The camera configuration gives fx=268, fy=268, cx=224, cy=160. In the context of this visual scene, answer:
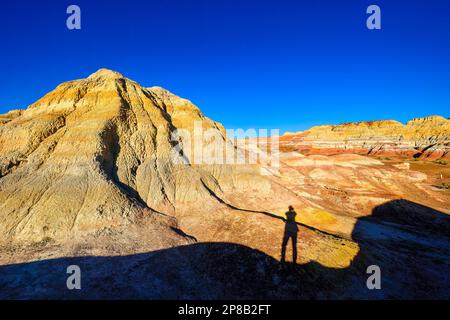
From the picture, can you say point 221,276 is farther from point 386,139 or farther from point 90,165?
point 386,139

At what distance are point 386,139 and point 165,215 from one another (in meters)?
103

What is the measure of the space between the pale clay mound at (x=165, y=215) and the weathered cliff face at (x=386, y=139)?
61853mm

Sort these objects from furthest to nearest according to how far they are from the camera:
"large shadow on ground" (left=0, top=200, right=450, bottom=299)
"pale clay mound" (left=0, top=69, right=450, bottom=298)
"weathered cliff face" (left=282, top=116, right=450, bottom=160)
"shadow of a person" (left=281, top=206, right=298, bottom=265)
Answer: "weathered cliff face" (left=282, top=116, right=450, bottom=160) → "shadow of a person" (left=281, top=206, right=298, bottom=265) → "pale clay mound" (left=0, top=69, right=450, bottom=298) → "large shadow on ground" (left=0, top=200, right=450, bottom=299)

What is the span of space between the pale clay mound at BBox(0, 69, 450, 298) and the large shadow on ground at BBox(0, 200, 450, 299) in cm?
8

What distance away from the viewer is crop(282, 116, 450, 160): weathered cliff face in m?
85.2

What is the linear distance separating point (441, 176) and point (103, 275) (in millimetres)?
59366

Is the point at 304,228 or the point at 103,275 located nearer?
the point at 103,275

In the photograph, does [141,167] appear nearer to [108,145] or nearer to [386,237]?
[108,145]

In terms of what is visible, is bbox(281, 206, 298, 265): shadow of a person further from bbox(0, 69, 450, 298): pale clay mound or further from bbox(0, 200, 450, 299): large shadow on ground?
bbox(0, 200, 450, 299): large shadow on ground

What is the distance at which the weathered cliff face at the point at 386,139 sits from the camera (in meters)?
85.2

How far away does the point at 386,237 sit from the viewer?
1984 cm

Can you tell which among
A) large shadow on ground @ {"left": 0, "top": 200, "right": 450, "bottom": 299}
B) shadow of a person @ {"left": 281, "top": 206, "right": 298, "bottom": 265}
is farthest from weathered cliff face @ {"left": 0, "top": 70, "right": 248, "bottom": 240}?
shadow of a person @ {"left": 281, "top": 206, "right": 298, "bottom": 265}
